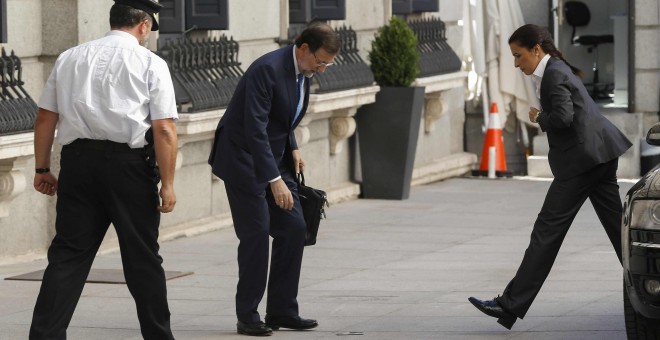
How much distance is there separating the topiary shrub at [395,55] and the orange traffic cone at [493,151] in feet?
8.50

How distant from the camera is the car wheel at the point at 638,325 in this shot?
7.67m

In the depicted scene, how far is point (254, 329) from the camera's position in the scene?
859cm

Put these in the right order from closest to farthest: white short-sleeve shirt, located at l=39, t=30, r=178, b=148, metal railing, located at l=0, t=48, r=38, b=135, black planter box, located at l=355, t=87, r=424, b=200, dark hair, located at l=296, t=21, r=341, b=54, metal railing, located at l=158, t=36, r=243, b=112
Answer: white short-sleeve shirt, located at l=39, t=30, r=178, b=148 → dark hair, located at l=296, t=21, r=341, b=54 → metal railing, located at l=0, t=48, r=38, b=135 → metal railing, located at l=158, t=36, r=243, b=112 → black planter box, located at l=355, t=87, r=424, b=200

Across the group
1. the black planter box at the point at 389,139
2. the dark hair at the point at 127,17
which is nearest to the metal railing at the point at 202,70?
the black planter box at the point at 389,139

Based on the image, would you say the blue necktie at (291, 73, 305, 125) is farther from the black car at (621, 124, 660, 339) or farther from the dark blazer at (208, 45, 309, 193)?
the black car at (621, 124, 660, 339)

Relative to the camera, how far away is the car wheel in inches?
302

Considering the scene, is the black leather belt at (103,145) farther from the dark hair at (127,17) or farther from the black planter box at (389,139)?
the black planter box at (389,139)

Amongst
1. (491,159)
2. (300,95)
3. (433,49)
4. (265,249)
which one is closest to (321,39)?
(300,95)

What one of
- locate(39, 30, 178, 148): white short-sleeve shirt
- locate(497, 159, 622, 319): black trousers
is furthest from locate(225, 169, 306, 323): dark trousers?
locate(39, 30, 178, 148): white short-sleeve shirt

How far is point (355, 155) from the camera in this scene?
16.2 meters

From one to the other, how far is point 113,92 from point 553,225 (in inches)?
102

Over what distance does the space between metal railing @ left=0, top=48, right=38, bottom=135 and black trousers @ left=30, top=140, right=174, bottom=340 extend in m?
3.54

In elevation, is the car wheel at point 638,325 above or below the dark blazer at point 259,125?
below

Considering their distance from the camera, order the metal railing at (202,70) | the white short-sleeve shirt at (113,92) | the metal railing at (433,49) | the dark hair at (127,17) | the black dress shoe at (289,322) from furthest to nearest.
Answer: the metal railing at (433,49) → the metal railing at (202,70) → the black dress shoe at (289,322) → the dark hair at (127,17) → the white short-sleeve shirt at (113,92)
